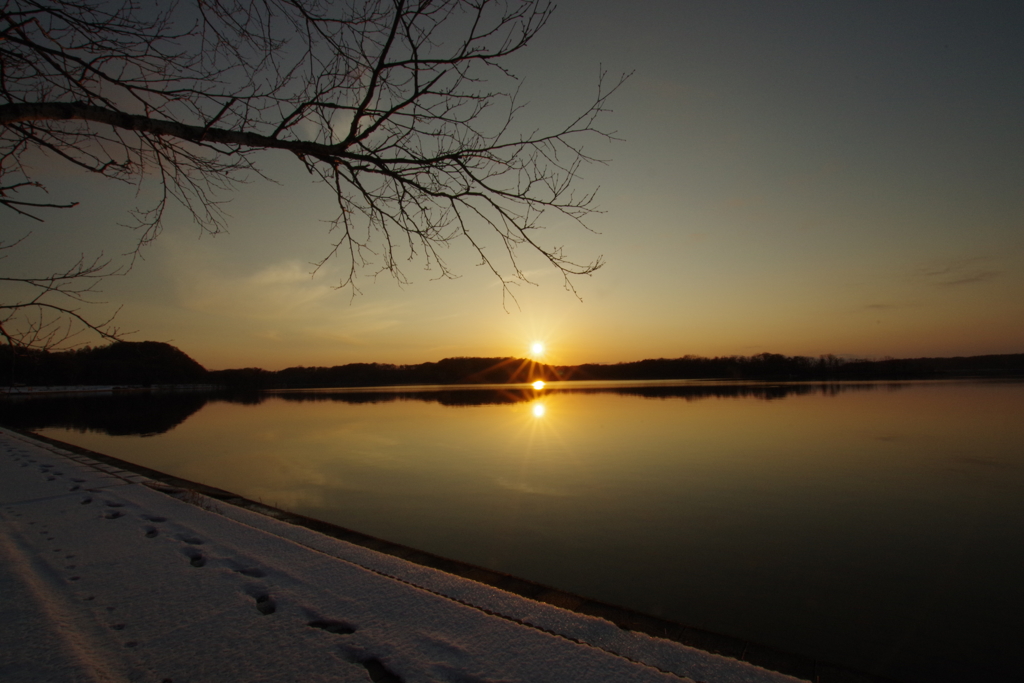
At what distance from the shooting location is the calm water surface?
4773mm

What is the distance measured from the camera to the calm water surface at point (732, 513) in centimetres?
477

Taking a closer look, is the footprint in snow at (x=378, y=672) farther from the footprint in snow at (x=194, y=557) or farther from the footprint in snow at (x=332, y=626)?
the footprint in snow at (x=194, y=557)

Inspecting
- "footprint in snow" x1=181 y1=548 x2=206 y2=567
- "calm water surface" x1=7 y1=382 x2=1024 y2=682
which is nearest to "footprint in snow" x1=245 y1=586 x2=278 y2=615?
"footprint in snow" x1=181 y1=548 x2=206 y2=567

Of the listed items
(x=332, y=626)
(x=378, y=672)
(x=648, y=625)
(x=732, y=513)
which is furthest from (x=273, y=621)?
(x=732, y=513)

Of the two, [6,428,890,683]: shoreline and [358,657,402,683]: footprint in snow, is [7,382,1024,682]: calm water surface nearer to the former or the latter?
[6,428,890,683]: shoreline

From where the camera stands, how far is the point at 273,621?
9.80ft

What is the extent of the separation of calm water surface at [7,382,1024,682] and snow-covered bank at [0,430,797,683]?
2.21 meters

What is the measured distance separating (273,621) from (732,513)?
703 cm

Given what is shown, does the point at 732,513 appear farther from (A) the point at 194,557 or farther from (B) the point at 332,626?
(A) the point at 194,557

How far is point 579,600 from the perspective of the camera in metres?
3.78

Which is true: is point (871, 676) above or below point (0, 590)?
below

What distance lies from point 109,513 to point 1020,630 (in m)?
8.39

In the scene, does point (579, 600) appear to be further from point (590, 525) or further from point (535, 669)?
point (590, 525)

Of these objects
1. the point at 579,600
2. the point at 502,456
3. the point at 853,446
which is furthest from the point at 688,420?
the point at 579,600
